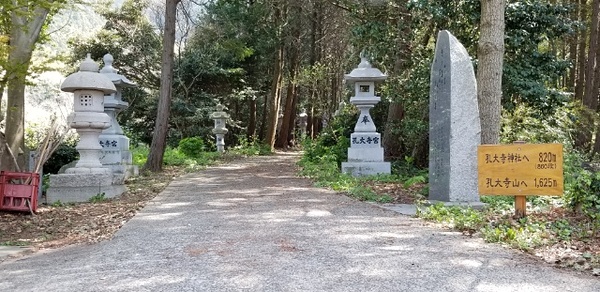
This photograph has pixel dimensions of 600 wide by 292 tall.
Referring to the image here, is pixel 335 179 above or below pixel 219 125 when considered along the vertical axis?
below

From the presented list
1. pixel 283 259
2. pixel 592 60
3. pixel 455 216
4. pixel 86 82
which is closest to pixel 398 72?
pixel 455 216

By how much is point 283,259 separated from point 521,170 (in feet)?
10.8

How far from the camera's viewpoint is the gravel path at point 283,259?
370 centimetres

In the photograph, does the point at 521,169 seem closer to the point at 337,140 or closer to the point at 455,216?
the point at 455,216

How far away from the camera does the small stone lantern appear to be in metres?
9.04

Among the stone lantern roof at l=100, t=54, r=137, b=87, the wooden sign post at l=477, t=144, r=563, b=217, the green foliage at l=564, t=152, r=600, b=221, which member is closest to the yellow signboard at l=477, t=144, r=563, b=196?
the wooden sign post at l=477, t=144, r=563, b=217

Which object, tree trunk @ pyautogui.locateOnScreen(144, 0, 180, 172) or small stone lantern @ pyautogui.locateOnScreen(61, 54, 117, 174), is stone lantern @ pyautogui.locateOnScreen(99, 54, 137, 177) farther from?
small stone lantern @ pyautogui.locateOnScreen(61, 54, 117, 174)

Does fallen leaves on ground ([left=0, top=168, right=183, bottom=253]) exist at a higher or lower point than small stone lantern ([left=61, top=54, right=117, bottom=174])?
lower

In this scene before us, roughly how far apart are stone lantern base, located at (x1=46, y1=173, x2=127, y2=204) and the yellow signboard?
Result: 6.45m

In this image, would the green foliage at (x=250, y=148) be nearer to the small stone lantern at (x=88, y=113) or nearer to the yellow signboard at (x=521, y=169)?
the small stone lantern at (x=88, y=113)

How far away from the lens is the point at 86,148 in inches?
361

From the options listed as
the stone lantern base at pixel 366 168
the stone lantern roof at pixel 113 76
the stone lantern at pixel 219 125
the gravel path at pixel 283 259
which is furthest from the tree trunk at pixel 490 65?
the stone lantern at pixel 219 125

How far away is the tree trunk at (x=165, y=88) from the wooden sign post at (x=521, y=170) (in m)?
8.98

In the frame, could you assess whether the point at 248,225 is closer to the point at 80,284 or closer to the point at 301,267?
the point at 301,267
